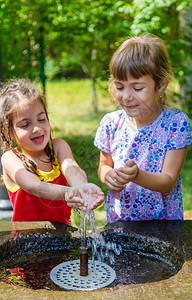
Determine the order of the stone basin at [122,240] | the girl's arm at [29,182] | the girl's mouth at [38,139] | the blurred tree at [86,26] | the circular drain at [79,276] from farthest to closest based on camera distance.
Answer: the blurred tree at [86,26]
the girl's mouth at [38,139]
the girl's arm at [29,182]
the stone basin at [122,240]
the circular drain at [79,276]

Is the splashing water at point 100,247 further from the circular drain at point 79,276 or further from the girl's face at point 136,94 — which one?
the girl's face at point 136,94

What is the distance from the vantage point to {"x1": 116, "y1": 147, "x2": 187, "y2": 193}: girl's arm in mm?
1962

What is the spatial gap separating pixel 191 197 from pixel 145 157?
3.32 metres

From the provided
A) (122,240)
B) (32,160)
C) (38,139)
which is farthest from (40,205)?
(122,240)

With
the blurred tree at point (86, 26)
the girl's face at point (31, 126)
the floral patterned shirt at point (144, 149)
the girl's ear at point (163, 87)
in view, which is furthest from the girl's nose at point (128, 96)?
the blurred tree at point (86, 26)

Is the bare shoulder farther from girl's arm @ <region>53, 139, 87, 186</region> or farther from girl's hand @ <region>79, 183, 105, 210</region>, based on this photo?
girl's hand @ <region>79, 183, 105, 210</region>

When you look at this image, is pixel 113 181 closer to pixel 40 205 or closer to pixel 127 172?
pixel 127 172

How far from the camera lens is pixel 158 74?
2.15 meters

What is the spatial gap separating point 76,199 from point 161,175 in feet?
1.89

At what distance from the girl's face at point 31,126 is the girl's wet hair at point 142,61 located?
0.44 m

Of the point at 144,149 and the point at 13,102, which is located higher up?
the point at 13,102

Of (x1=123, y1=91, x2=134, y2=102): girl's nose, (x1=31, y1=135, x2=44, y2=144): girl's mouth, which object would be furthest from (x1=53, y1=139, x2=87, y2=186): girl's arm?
(x1=123, y1=91, x2=134, y2=102): girl's nose

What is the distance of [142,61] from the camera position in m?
2.10

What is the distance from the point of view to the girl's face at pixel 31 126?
7.04 feet
